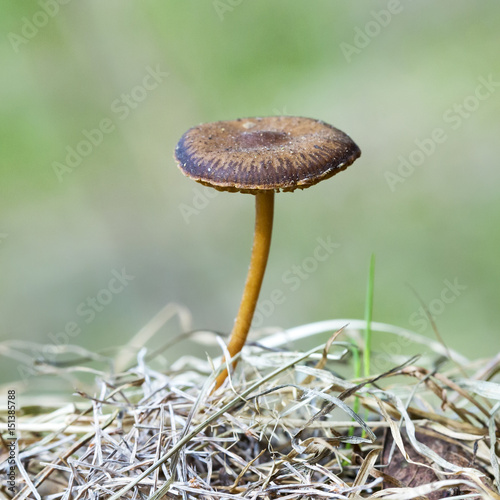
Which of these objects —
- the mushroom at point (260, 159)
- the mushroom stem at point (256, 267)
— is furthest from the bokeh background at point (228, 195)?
the mushroom stem at point (256, 267)

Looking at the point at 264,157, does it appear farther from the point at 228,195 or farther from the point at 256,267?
the point at 228,195

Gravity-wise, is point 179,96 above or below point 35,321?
above

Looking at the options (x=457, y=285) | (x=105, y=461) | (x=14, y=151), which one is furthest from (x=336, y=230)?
(x=105, y=461)

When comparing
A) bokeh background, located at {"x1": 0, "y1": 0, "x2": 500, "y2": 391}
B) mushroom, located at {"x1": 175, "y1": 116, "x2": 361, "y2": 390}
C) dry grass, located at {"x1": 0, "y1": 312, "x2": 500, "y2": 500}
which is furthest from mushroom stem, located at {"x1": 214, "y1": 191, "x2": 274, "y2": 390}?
bokeh background, located at {"x1": 0, "y1": 0, "x2": 500, "y2": 391}

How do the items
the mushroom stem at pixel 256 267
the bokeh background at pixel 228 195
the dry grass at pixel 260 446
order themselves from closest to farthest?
1. the dry grass at pixel 260 446
2. the mushroom stem at pixel 256 267
3. the bokeh background at pixel 228 195

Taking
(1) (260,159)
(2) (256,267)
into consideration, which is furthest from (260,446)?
(1) (260,159)

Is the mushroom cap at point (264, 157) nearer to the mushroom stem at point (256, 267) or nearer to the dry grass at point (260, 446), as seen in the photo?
the mushroom stem at point (256, 267)

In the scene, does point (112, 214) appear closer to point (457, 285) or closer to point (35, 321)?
point (35, 321)

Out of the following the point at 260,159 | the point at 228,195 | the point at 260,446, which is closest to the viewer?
the point at 260,159
